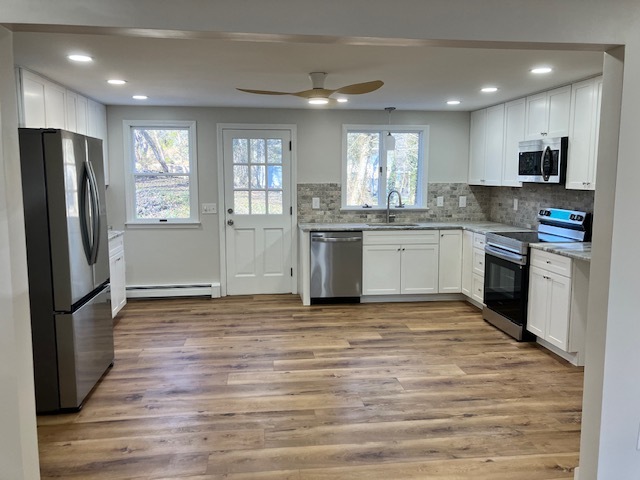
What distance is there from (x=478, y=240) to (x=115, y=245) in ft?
12.3

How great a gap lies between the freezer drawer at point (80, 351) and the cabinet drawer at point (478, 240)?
364cm

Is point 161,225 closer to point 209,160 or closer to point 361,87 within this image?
point 209,160

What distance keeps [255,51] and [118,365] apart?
2.57 meters

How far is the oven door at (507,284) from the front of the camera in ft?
14.0

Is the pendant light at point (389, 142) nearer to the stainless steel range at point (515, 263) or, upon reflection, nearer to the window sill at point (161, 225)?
the stainless steel range at point (515, 263)

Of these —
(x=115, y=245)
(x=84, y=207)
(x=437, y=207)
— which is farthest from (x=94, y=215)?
(x=437, y=207)

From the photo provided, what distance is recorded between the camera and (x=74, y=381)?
3.09m

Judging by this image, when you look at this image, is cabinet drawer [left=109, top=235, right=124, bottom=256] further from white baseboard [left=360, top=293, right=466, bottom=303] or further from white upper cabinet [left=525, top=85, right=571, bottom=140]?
white upper cabinet [left=525, top=85, right=571, bottom=140]

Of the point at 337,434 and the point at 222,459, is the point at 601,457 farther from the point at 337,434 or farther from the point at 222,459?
the point at 222,459

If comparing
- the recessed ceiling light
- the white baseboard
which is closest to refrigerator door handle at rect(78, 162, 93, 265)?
the recessed ceiling light

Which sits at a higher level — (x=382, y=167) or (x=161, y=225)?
(x=382, y=167)

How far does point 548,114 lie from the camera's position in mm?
4484

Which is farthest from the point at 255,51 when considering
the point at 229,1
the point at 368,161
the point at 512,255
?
the point at 368,161

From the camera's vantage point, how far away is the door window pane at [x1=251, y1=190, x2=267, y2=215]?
5.95 metres
